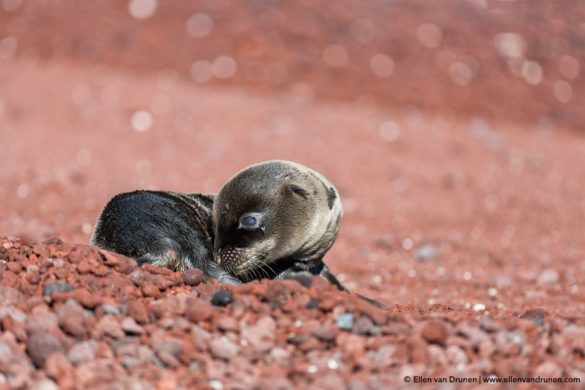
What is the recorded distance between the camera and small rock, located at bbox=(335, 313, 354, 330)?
3.59 meters

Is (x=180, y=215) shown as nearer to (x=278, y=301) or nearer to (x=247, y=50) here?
(x=278, y=301)

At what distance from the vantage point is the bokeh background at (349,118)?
8.49 metres

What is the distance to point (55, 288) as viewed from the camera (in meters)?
3.78

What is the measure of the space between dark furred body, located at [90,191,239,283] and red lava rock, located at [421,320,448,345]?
61.2 inches

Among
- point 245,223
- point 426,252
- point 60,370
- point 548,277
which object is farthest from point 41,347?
point 426,252

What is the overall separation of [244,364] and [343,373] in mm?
387

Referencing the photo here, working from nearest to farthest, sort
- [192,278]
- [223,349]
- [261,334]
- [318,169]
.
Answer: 1. [223,349]
2. [261,334]
3. [192,278]
4. [318,169]

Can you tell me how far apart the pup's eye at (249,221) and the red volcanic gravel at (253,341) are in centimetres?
116

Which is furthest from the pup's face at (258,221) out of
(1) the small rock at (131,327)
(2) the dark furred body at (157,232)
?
(1) the small rock at (131,327)

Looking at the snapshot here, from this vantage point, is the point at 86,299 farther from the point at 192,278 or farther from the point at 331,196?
the point at 331,196

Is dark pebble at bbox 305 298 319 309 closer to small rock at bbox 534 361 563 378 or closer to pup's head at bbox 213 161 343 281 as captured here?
small rock at bbox 534 361 563 378

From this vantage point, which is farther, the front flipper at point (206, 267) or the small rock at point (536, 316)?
the front flipper at point (206, 267)

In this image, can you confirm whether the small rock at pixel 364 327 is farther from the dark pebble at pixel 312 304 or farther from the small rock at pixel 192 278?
the small rock at pixel 192 278

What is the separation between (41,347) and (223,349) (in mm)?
695
